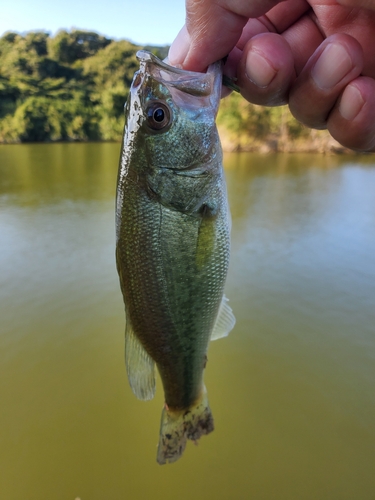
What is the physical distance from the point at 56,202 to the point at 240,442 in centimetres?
844

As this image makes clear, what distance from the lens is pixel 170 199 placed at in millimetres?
1297


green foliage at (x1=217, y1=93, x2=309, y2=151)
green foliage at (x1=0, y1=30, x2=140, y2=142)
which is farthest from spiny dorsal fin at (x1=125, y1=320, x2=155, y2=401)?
green foliage at (x1=0, y1=30, x2=140, y2=142)

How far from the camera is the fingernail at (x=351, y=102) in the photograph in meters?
1.49

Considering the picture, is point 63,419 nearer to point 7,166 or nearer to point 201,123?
point 201,123

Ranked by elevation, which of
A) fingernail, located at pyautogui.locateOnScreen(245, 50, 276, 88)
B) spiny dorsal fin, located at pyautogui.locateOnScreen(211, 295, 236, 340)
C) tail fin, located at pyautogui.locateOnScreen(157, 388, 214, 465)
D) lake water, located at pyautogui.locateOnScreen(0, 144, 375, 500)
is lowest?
lake water, located at pyautogui.locateOnScreen(0, 144, 375, 500)

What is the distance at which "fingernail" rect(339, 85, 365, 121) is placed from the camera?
1.49m

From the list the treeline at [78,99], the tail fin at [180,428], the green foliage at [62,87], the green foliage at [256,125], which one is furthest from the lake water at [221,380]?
the green foliage at [62,87]

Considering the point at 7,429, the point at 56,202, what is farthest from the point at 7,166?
the point at 7,429

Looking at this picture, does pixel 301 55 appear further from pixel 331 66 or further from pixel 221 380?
pixel 221 380

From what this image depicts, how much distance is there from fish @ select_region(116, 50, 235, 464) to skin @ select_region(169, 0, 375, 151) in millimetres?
134

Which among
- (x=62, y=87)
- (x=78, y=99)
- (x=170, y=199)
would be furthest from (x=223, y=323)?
(x=62, y=87)

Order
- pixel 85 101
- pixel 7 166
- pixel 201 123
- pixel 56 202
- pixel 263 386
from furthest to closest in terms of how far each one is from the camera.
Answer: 1. pixel 85 101
2. pixel 7 166
3. pixel 56 202
4. pixel 263 386
5. pixel 201 123

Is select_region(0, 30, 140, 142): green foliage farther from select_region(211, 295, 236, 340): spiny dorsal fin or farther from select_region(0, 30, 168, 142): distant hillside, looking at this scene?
select_region(211, 295, 236, 340): spiny dorsal fin

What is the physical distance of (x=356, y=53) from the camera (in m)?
1.44
